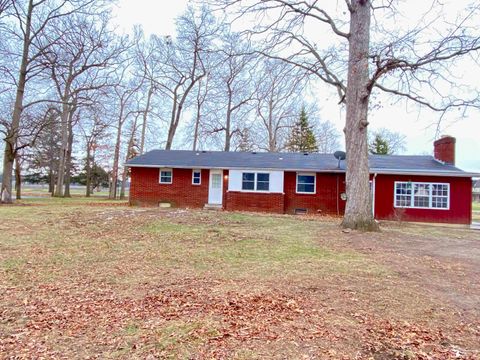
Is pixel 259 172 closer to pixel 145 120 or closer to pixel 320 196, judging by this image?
pixel 320 196

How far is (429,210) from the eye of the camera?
16.4 m

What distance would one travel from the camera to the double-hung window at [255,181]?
59.0 feet

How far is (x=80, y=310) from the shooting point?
13.3 feet

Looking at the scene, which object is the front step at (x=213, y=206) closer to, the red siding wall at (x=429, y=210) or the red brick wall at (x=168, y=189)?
the red brick wall at (x=168, y=189)

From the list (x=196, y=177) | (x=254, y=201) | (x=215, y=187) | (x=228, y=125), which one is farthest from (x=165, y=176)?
(x=228, y=125)

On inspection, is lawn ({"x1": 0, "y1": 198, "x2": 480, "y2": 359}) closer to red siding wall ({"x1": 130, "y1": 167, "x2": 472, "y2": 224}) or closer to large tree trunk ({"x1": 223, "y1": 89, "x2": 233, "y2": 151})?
red siding wall ({"x1": 130, "y1": 167, "x2": 472, "y2": 224})

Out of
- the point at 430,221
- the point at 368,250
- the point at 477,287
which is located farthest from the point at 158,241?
the point at 430,221

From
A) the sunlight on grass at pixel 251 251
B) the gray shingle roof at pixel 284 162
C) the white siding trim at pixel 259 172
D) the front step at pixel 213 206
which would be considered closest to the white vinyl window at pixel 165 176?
the gray shingle roof at pixel 284 162

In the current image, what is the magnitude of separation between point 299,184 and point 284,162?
165 centimetres

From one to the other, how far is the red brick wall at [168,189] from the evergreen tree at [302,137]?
19.6 m

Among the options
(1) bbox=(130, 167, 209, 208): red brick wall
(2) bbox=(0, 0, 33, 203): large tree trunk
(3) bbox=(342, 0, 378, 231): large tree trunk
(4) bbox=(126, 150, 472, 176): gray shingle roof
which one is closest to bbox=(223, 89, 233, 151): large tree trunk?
(4) bbox=(126, 150, 472, 176): gray shingle roof

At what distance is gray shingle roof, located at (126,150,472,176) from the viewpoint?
16570mm

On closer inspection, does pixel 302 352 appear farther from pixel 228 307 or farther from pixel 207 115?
pixel 207 115

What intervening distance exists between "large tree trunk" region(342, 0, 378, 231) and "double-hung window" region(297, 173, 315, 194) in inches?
275
